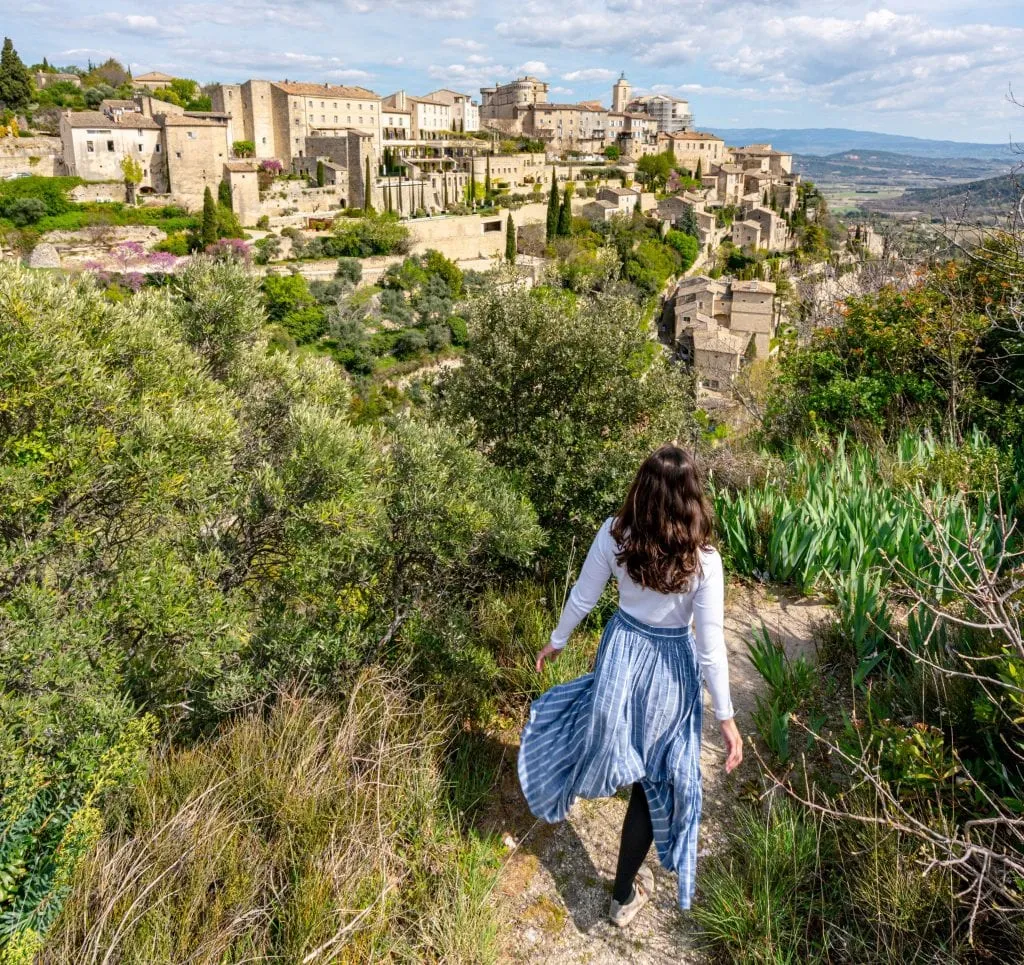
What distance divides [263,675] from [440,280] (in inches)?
1484

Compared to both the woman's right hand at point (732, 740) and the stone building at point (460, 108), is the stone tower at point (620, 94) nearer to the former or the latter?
the stone building at point (460, 108)

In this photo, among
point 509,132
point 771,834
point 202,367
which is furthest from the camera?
point 509,132

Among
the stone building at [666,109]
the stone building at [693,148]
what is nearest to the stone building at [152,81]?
the stone building at [693,148]

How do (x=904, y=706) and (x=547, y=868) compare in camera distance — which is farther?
(x=904, y=706)

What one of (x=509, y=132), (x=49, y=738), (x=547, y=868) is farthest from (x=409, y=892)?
(x=509, y=132)

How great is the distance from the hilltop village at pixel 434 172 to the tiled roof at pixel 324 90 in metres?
0.23

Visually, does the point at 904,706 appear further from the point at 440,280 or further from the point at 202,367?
the point at 440,280

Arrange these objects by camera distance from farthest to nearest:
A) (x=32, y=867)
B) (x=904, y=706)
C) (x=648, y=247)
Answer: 1. (x=648, y=247)
2. (x=904, y=706)
3. (x=32, y=867)

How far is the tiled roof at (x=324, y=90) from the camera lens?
51.7 metres

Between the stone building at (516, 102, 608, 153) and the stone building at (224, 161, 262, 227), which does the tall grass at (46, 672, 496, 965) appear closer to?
the stone building at (224, 161, 262, 227)

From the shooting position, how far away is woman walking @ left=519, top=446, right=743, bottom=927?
7.80ft

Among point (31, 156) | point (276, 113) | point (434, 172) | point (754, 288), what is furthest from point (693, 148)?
point (31, 156)

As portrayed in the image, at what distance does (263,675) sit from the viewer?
3477mm

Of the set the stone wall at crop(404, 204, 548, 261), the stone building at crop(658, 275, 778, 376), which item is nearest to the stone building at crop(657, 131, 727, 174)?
the stone wall at crop(404, 204, 548, 261)
